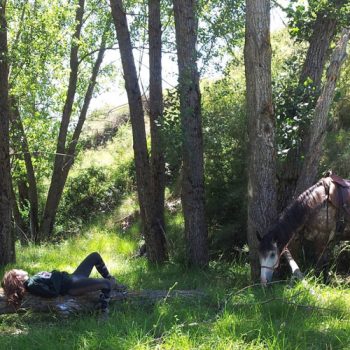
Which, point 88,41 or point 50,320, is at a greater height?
point 88,41

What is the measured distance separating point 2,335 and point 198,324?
229cm

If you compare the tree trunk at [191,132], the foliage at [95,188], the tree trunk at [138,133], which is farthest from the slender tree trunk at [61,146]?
the tree trunk at [191,132]

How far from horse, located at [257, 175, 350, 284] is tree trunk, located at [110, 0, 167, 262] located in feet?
11.9

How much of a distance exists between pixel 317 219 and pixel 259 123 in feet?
5.63

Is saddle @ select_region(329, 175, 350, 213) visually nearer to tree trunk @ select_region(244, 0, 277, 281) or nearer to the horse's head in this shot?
tree trunk @ select_region(244, 0, 277, 281)

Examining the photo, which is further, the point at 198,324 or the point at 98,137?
the point at 98,137

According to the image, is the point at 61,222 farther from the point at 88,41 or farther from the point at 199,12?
the point at 199,12

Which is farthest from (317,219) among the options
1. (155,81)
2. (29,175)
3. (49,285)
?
(29,175)

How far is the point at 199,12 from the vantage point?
10.7 metres

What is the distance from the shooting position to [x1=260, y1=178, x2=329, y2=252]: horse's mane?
705 cm

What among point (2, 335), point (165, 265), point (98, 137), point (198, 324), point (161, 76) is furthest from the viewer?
point (98, 137)

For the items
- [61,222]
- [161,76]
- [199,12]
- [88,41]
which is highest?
[88,41]

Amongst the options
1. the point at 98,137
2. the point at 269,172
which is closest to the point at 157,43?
the point at 269,172

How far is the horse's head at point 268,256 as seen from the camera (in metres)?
6.85
